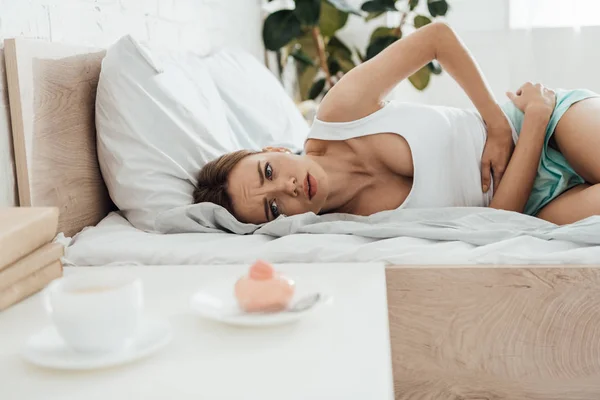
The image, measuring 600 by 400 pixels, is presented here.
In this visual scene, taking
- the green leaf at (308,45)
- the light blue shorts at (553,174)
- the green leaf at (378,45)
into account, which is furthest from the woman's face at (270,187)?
the green leaf at (308,45)

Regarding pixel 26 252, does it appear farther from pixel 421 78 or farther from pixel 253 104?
pixel 421 78

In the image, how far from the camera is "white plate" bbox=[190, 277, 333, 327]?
81 cm

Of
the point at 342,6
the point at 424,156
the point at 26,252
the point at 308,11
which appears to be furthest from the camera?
the point at 342,6

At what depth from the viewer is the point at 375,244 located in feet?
4.18

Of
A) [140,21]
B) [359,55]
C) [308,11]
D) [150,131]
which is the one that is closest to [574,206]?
[150,131]

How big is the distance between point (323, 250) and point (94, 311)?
0.60m

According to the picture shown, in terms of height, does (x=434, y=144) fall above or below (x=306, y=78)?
above

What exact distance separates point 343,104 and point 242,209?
0.38 meters

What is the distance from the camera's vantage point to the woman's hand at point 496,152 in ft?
5.64

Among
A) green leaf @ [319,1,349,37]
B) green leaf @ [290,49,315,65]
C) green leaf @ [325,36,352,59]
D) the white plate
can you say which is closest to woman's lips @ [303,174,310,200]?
the white plate

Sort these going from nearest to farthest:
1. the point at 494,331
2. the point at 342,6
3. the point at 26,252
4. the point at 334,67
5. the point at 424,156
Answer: the point at 26,252
the point at 494,331
the point at 424,156
the point at 342,6
the point at 334,67

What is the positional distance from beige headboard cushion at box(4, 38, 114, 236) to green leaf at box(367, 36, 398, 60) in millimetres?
1765

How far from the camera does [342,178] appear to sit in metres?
1.73

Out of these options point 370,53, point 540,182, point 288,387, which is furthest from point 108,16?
point 370,53
